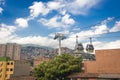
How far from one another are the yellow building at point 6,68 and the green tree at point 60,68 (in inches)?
1289

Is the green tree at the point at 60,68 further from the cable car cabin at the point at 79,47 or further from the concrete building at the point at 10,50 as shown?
the concrete building at the point at 10,50

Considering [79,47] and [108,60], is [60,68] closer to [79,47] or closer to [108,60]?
[108,60]

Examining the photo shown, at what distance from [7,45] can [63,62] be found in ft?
376

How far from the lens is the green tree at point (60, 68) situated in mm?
30059

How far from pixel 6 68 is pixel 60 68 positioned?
125ft

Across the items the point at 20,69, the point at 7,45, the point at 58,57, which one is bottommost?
the point at 20,69

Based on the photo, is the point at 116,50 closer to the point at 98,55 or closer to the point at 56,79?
the point at 98,55

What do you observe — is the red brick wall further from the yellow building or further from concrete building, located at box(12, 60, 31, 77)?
the yellow building

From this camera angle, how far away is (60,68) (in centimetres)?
3019

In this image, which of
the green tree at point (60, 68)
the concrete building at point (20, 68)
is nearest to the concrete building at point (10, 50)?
the concrete building at point (20, 68)

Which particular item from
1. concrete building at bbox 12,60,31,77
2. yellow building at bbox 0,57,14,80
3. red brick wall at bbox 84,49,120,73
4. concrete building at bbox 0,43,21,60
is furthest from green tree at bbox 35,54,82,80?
concrete building at bbox 0,43,21,60

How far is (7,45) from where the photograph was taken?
139 m

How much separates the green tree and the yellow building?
32.7 meters

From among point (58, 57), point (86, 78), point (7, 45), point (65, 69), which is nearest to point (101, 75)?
point (86, 78)
